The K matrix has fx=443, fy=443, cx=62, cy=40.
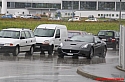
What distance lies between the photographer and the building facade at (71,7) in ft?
402

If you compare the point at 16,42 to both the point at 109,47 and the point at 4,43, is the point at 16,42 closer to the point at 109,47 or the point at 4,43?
the point at 4,43

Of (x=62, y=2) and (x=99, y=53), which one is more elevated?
(x=62, y=2)

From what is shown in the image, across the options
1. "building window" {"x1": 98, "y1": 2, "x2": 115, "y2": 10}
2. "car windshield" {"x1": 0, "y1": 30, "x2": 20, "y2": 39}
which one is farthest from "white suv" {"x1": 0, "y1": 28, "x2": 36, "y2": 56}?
"building window" {"x1": 98, "y1": 2, "x2": 115, "y2": 10}

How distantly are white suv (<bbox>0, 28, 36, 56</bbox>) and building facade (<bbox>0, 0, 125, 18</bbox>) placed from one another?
9224 centimetres

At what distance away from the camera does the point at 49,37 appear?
30422mm

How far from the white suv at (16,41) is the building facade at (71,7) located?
9224 centimetres

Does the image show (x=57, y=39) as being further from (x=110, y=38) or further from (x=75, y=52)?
(x=110, y=38)

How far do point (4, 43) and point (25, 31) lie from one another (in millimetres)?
2763

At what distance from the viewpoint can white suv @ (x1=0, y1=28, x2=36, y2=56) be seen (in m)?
26.5

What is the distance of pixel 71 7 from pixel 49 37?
310 ft

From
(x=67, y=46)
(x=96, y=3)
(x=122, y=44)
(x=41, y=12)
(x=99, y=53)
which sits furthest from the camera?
(x=41, y=12)

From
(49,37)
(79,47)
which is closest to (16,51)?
(79,47)

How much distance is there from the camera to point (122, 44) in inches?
741

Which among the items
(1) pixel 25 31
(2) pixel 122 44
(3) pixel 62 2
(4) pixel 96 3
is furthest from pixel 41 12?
(2) pixel 122 44
